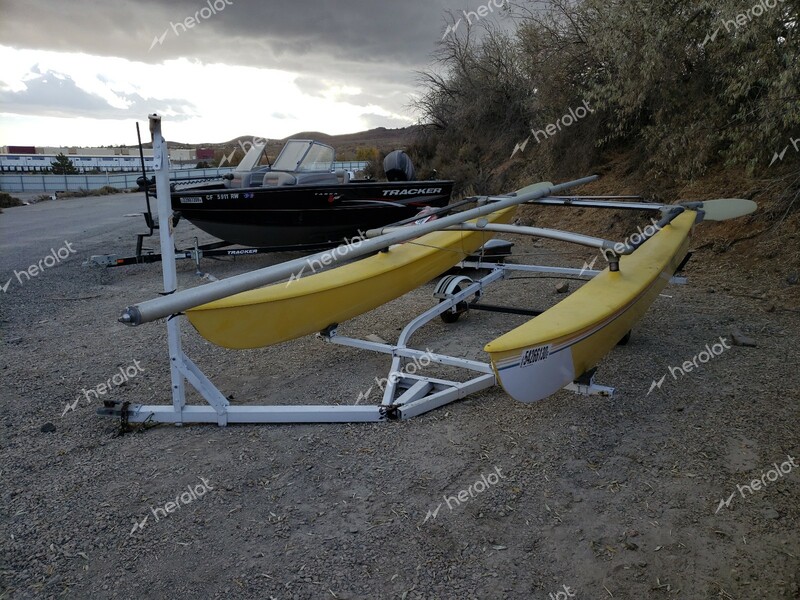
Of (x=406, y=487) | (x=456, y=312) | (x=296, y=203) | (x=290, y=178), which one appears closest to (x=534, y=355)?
(x=406, y=487)

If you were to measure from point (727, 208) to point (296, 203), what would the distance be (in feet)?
18.7

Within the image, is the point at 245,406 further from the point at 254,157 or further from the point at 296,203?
the point at 254,157

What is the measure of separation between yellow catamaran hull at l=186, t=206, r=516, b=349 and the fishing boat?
2918 mm

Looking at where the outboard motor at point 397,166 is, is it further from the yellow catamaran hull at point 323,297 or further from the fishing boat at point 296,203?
the yellow catamaran hull at point 323,297

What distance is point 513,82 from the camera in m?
16.3

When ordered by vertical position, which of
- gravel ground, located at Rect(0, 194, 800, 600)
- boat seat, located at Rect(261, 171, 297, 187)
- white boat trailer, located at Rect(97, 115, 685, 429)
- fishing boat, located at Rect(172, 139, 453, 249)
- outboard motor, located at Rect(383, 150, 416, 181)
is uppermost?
outboard motor, located at Rect(383, 150, 416, 181)

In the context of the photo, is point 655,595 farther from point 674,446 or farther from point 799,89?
point 799,89

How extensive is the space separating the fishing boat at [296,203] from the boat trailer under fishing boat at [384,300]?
3.53 meters

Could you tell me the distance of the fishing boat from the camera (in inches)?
336

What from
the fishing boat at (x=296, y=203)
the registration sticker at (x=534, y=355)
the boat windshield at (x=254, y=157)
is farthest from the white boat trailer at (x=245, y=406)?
the boat windshield at (x=254, y=157)

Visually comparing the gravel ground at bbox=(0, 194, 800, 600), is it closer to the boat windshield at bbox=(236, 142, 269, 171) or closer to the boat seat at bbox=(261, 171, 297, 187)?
the boat seat at bbox=(261, 171, 297, 187)

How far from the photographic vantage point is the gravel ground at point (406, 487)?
7.61 feet

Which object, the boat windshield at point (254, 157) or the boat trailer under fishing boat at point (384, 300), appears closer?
the boat trailer under fishing boat at point (384, 300)

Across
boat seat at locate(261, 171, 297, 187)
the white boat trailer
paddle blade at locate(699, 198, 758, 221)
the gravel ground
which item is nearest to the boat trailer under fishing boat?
the white boat trailer
